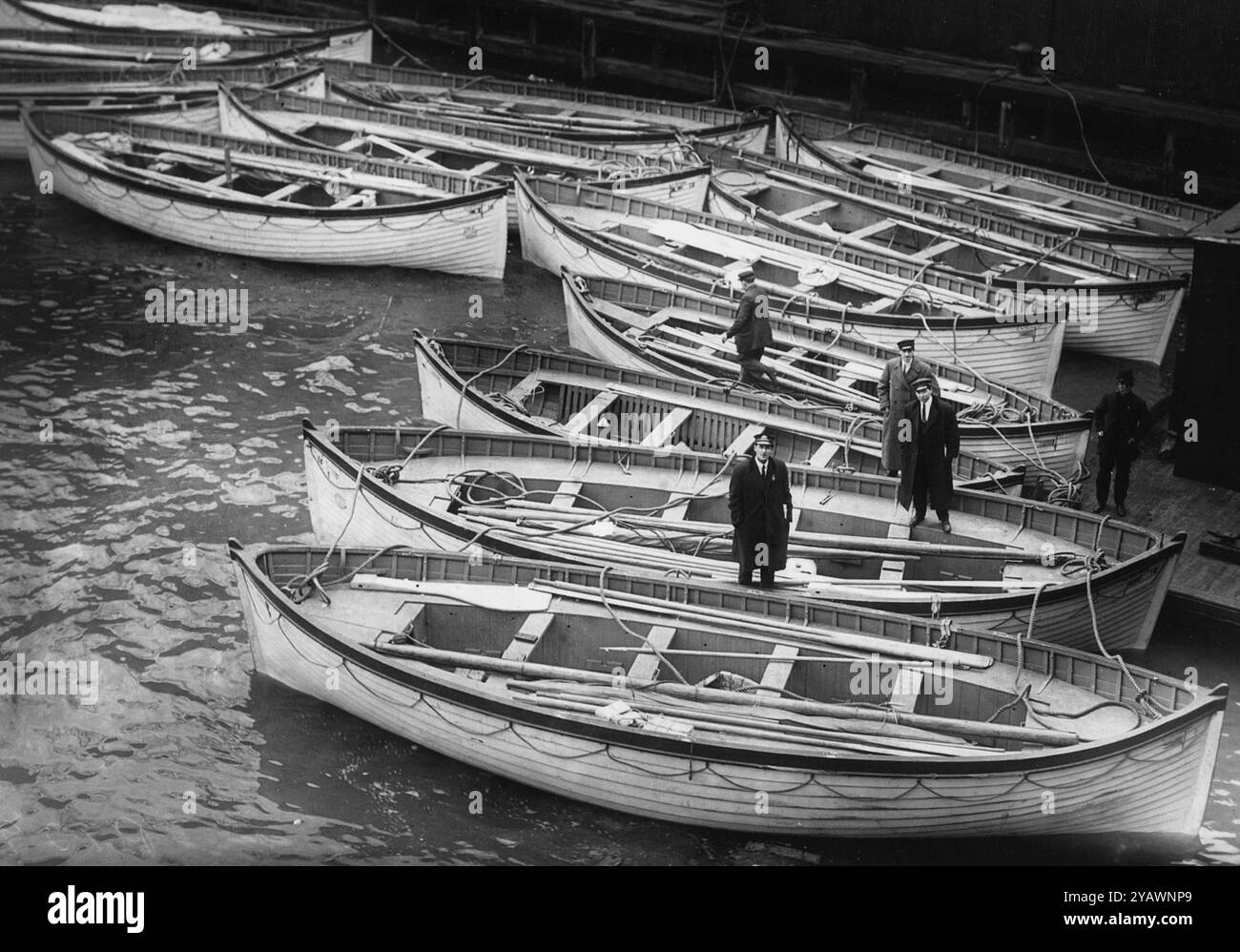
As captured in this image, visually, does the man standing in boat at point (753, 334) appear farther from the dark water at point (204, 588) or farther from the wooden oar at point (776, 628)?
the wooden oar at point (776, 628)

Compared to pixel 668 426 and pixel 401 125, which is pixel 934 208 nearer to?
pixel 668 426

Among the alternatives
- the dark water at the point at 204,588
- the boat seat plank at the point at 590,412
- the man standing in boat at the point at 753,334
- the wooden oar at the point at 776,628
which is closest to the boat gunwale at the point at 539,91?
the dark water at the point at 204,588

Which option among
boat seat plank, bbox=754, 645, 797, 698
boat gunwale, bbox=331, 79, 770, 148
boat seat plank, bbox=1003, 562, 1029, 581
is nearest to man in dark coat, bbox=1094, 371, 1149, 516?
boat seat plank, bbox=1003, 562, 1029, 581

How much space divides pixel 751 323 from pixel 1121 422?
463 centimetres

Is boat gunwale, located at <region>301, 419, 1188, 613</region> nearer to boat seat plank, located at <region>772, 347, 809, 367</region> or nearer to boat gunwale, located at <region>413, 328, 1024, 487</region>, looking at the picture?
boat gunwale, located at <region>413, 328, 1024, 487</region>

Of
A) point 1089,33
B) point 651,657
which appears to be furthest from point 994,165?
point 651,657

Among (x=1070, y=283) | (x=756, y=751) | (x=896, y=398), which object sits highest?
(x=1070, y=283)

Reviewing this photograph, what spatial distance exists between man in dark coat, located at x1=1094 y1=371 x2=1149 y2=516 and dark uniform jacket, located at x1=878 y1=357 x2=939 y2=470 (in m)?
2.26

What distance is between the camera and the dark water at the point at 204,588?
43.3ft

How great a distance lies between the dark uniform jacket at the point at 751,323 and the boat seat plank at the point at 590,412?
5.67ft

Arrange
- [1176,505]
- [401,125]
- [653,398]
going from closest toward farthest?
[1176,505] → [653,398] → [401,125]

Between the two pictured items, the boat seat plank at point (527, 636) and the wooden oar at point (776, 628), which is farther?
the boat seat plank at point (527, 636)

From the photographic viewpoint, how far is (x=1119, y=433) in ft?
55.1

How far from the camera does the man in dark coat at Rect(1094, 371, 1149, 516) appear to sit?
16.7m
